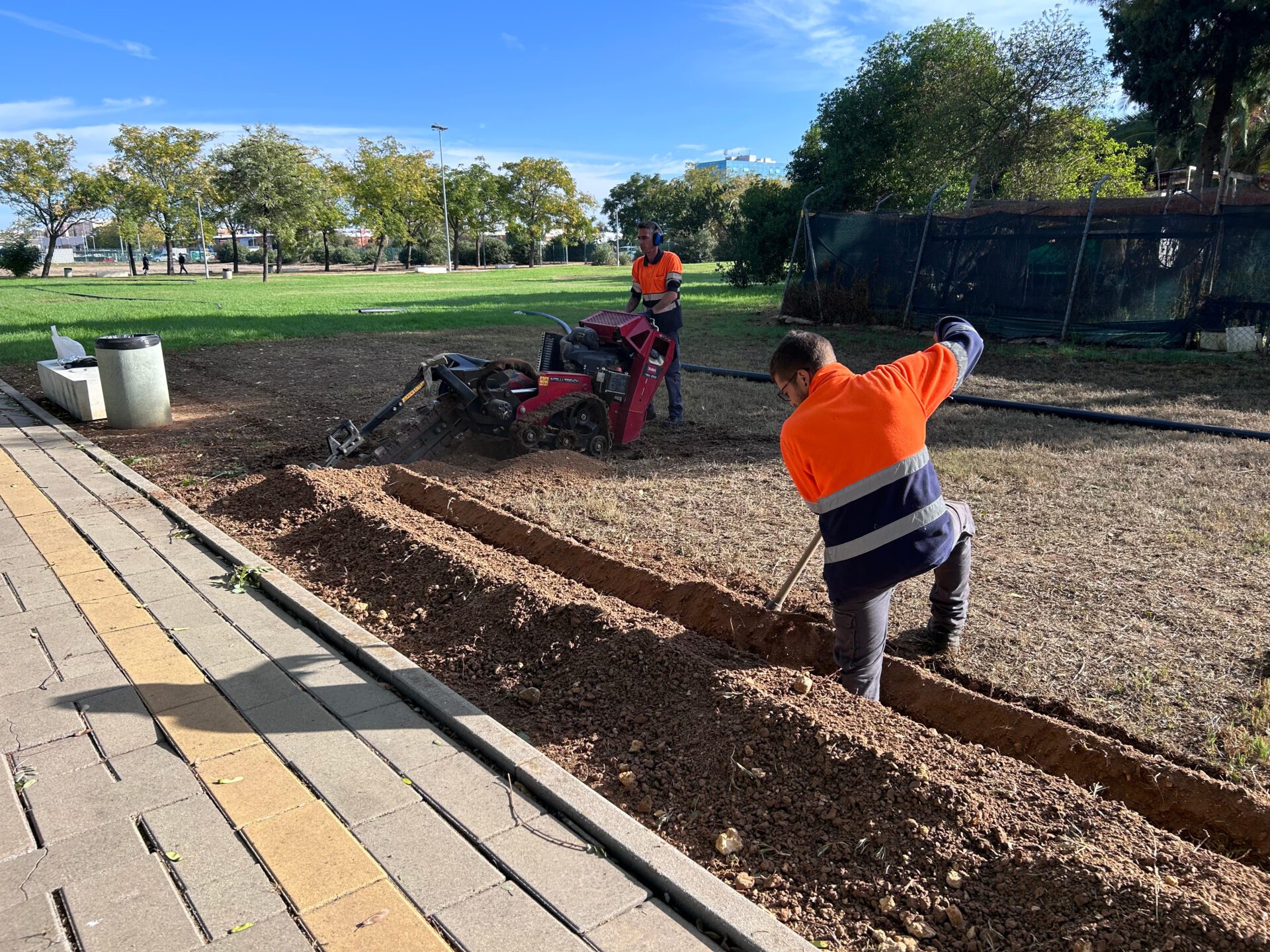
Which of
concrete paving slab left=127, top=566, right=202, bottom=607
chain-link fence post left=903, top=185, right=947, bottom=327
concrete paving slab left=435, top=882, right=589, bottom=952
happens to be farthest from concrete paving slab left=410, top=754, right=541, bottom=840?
chain-link fence post left=903, top=185, right=947, bottom=327

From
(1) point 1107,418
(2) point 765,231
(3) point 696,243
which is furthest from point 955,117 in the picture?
(3) point 696,243

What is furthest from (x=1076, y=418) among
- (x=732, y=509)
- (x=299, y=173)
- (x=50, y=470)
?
(x=299, y=173)

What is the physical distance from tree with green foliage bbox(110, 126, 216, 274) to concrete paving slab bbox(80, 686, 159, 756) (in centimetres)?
5344

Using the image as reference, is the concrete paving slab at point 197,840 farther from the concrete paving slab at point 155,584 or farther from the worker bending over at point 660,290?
the worker bending over at point 660,290

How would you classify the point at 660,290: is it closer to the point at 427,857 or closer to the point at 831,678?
the point at 831,678

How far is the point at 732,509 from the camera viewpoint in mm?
5836

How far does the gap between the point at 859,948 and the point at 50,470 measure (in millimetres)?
7105

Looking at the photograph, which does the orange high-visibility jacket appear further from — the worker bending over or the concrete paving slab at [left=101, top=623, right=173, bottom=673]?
the worker bending over

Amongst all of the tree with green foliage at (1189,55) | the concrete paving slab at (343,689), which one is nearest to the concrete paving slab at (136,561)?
the concrete paving slab at (343,689)

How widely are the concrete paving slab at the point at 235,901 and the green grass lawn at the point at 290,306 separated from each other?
44.4 ft

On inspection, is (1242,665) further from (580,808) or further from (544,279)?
(544,279)

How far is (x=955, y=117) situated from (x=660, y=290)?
1959cm

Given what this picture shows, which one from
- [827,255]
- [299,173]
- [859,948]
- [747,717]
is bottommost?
[859,948]

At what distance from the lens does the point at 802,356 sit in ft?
10.1
